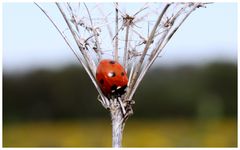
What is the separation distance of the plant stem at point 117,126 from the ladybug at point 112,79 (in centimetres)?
6

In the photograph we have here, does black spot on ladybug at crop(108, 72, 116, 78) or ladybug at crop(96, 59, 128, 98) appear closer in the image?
ladybug at crop(96, 59, 128, 98)

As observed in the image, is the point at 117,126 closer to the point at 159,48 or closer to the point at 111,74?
the point at 159,48

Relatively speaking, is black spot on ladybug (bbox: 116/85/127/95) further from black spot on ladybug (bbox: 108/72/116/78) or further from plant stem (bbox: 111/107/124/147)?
black spot on ladybug (bbox: 108/72/116/78)

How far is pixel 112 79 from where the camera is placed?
1593 millimetres

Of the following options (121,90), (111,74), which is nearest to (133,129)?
(111,74)

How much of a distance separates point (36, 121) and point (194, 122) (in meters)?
4.05

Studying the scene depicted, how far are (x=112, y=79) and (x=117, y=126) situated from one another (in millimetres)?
318

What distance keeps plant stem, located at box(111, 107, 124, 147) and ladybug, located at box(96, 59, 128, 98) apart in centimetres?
6

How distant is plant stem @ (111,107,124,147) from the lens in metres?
1.26

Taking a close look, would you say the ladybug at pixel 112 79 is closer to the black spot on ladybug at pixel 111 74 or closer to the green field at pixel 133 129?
the black spot on ladybug at pixel 111 74

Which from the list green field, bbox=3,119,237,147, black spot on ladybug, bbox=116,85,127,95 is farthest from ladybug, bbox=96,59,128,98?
green field, bbox=3,119,237,147

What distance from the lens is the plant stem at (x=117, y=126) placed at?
1262mm

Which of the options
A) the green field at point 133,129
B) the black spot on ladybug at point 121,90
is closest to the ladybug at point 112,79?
the black spot on ladybug at point 121,90

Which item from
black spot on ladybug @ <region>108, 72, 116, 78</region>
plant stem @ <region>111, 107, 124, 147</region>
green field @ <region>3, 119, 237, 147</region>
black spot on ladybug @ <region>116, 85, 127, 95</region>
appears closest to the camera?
plant stem @ <region>111, 107, 124, 147</region>
